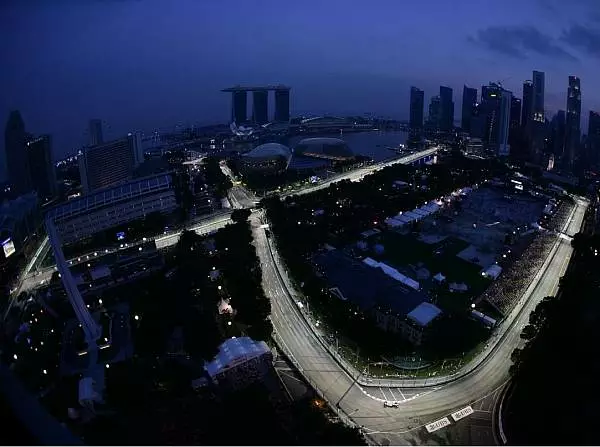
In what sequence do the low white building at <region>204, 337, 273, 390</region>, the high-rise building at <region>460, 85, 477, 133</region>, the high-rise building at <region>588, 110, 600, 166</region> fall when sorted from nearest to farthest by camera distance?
1. the low white building at <region>204, 337, 273, 390</region>
2. the high-rise building at <region>588, 110, 600, 166</region>
3. the high-rise building at <region>460, 85, 477, 133</region>

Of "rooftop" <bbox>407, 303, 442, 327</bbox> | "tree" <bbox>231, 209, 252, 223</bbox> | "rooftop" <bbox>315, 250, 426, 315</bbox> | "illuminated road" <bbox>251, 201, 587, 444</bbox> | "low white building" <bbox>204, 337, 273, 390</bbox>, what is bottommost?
"illuminated road" <bbox>251, 201, 587, 444</bbox>

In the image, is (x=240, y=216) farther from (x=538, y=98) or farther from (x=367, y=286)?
(x=538, y=98)

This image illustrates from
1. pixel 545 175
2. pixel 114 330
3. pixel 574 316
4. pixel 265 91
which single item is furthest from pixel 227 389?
pixel 265 91

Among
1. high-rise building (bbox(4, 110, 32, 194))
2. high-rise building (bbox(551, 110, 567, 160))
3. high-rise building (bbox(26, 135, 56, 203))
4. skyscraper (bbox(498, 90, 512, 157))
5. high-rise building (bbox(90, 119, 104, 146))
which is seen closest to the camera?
high-rise building (bbox(4, 110, 32, 194))

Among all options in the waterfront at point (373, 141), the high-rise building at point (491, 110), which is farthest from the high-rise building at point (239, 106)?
the high-rise building at point (491, 110)

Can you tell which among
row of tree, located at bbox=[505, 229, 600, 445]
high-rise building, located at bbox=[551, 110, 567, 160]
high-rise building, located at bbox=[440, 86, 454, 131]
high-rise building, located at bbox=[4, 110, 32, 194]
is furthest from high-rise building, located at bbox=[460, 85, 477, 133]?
high-rise building, located at bbox=[4, 110, 32, 194]

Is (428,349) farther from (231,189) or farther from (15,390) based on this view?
(231,189)

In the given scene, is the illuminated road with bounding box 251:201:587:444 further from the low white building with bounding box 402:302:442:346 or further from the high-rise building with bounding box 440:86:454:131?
the high-rise building with bounding box 440:86:454:131

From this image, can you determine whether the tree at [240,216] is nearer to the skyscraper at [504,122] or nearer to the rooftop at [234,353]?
→ the rooftop at [234,353]
